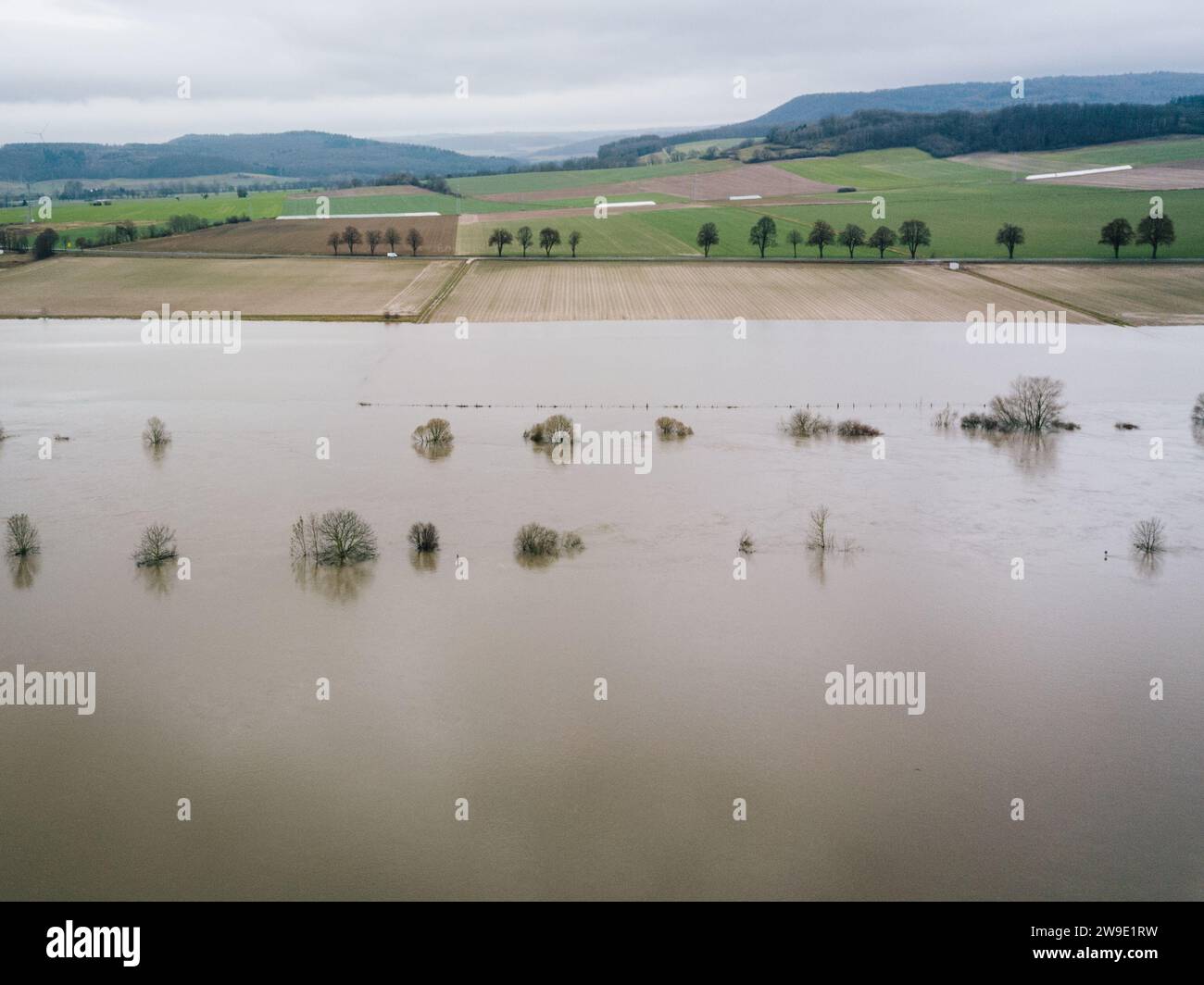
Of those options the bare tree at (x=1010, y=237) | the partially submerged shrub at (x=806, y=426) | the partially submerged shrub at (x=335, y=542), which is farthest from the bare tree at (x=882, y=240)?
the partially submerged shrub at (x=335, y=542)

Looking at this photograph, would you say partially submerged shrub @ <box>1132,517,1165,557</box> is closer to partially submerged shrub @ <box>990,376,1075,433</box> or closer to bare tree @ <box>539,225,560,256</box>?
partially submerged shrub @ <box>990,376,1075,433</box>

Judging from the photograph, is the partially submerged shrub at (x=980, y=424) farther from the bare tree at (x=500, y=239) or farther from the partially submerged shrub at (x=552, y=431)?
the bare tree at (x=500, y=239)

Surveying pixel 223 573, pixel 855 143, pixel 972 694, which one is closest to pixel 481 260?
pixel 223 573

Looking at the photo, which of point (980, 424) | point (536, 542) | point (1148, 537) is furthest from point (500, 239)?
point (1148, 537)

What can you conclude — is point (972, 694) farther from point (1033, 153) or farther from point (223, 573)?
point (1033, 153)

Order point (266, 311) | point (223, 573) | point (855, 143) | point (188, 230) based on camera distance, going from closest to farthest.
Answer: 1. point (223, 573)
2. point (266, 311)
3. point (188, 230)
4. point (855, 143)

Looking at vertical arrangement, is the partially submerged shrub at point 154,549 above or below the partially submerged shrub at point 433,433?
below
